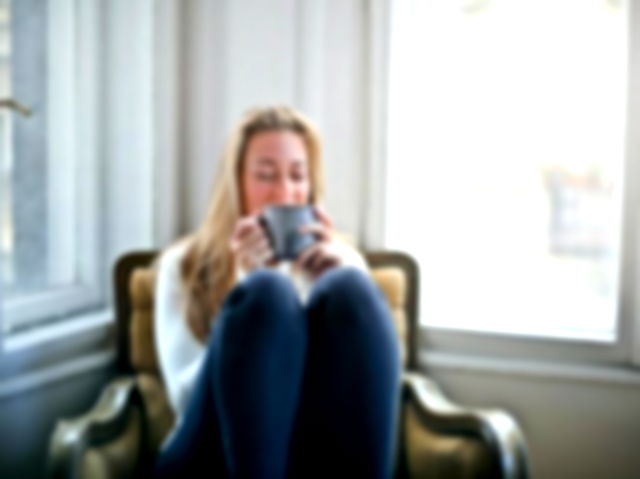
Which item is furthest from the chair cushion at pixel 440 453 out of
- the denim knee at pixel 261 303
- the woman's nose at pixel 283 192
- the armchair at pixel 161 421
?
the woman's nose at pixel 283 192

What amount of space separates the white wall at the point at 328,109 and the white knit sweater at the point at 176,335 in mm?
421

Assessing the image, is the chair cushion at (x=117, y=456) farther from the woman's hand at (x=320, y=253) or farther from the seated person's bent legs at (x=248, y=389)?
the woman's hand at (x=320, y=253)

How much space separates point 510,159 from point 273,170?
2.09 ft

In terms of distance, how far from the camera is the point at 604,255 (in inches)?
68.6

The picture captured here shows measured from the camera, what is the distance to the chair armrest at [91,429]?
1.07 meters

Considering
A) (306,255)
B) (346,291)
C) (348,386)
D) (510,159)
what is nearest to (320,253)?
(306,255)

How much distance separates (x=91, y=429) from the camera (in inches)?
47.1

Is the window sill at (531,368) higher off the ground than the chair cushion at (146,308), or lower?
lower

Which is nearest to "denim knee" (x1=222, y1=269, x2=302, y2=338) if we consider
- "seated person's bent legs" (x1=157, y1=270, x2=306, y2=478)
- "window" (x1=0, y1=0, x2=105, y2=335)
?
"seated person's bent legs" (x1=157, y1=270, x2=306, y2=478)

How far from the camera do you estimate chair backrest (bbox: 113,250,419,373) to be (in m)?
1.60

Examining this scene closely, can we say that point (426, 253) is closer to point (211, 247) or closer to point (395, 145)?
point (395, 145)

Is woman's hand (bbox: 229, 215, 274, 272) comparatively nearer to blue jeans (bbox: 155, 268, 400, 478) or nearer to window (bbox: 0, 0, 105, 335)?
blue jeans (bbox: 155, 268, 400, 478)

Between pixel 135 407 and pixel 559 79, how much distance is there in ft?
3.90

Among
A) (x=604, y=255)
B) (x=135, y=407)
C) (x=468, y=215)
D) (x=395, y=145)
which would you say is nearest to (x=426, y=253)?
(x=468, y=215)
